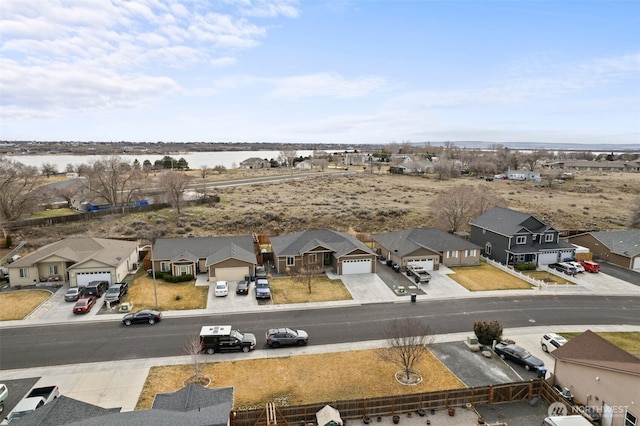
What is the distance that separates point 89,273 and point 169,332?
14.9 metres

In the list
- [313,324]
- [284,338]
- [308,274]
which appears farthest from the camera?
[308,274]

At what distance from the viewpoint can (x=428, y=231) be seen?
49.8 m

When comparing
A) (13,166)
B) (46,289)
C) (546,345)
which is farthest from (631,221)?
(13,166)

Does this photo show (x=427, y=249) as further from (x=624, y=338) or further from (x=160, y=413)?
(x=160, y=413)

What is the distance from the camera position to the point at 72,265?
38969mm

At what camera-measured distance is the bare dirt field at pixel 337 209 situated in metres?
60.0

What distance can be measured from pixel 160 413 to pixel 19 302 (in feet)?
93.0

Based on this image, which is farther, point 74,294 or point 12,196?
point 12,196

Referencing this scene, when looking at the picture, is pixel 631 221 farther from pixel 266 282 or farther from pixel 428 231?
pixel 266 282

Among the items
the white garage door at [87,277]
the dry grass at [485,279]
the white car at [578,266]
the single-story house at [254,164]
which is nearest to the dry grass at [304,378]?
the dry grass at [485,279]

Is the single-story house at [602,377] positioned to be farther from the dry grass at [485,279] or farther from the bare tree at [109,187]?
the bare tree at [109,187]

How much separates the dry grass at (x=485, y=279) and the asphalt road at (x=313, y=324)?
2.80 meters

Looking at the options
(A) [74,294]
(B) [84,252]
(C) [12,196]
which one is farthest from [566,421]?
(C) [12,196]

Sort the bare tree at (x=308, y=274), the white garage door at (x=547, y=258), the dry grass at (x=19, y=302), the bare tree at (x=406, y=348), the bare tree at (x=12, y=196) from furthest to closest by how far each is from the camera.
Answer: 1. the bare tree at (x=12, y=196)
2. the white garage door at (x=547, y=258)
3. the bare tree at (x=308, y=274)
4. the dry grass at (x=19, y=302)
5. the bare tree at (x=406, y=348)
